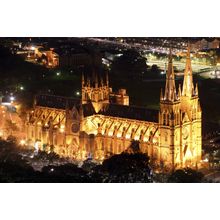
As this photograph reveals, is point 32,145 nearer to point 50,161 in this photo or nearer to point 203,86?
point 50,161

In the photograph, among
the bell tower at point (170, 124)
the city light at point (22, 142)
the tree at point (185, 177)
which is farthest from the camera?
the city light at point (22, 142)

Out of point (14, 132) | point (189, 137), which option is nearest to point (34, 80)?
point (14, 132)

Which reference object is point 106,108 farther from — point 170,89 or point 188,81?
point 188,81

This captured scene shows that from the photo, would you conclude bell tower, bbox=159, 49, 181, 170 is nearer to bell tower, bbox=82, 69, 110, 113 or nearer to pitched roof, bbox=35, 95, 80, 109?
bell tower, bbox=82, 69, 110, 113

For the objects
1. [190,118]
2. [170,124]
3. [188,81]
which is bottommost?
[170,124]

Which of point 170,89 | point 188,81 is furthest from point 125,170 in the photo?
point 188,81

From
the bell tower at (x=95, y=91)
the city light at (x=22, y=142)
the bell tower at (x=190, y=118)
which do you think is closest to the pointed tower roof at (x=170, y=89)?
the bell tower at (x=190, y=118)

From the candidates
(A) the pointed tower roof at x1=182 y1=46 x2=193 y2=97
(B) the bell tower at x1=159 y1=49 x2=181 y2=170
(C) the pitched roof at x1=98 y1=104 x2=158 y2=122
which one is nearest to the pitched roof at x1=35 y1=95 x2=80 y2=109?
(C) the pitched roof at x1=98 y1=104 x2=158 y2=122

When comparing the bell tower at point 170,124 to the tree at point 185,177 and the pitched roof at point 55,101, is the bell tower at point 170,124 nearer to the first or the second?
the tree at point 185,177
